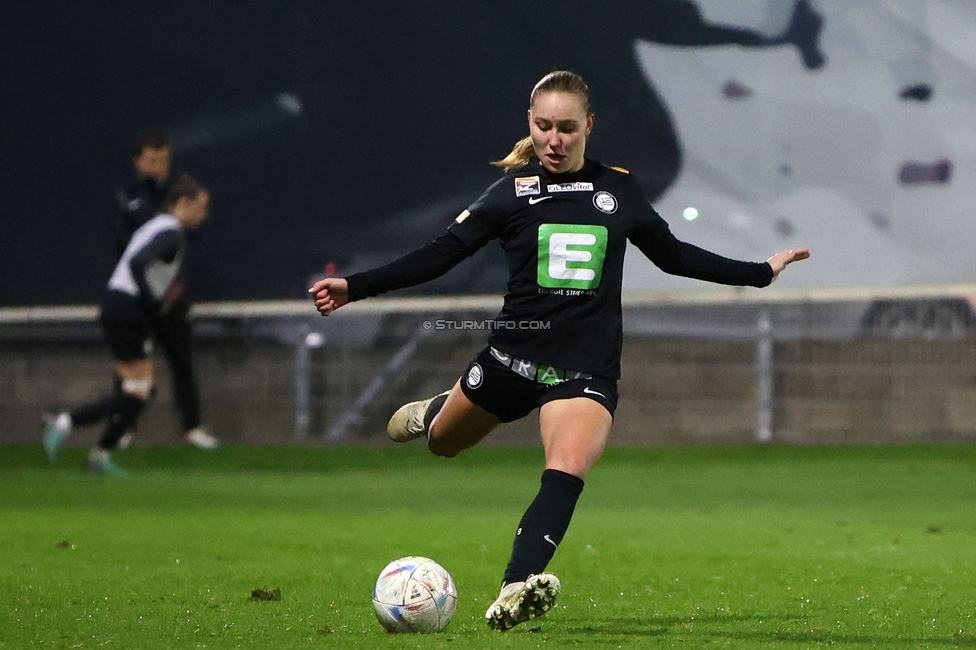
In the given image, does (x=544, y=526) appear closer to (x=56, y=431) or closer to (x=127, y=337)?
(x=127, y=337)

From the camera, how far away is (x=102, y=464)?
10961mm

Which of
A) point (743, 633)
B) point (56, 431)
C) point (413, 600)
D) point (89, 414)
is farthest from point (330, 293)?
point (56, 431)

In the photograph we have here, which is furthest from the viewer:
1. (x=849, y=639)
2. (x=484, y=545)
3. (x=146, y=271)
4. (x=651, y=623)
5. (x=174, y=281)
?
(x=174, y=281)

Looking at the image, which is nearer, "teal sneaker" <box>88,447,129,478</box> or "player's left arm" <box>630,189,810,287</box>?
"player's left arm" <box>630,189,810,287</box>

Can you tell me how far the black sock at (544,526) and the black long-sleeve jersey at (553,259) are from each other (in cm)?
39

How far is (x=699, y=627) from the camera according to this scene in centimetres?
488

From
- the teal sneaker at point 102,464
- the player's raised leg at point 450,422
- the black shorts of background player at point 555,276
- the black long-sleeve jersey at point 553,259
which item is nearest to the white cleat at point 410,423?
the player's raised leg at point 450,422

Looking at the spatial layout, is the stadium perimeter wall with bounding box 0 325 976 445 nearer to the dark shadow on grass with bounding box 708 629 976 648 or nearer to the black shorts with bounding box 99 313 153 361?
the black shorts with bounding box 99 313 153 361

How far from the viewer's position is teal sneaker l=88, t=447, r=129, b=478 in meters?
10.9

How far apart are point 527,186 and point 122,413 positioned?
6.22 m

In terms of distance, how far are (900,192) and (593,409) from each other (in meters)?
7.25

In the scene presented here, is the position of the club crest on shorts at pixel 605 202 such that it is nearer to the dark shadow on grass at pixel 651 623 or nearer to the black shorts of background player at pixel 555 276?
the black shorts of background player at pixel 555 276

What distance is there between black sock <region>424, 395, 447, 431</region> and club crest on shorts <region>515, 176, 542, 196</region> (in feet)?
3.21

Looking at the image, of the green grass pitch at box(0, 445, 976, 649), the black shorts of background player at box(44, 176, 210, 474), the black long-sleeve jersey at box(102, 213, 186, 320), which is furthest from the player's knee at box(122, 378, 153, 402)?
the green grass pitch at box(0, 445, 976, 649)
